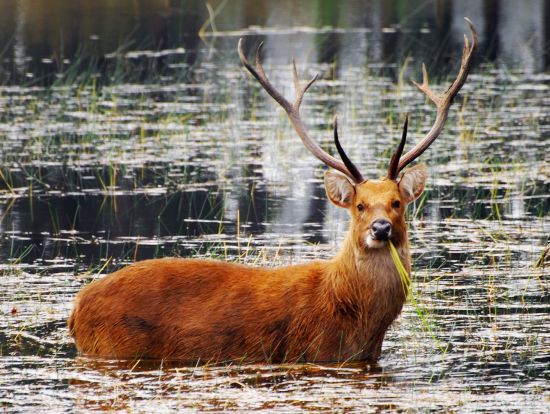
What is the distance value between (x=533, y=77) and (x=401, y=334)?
12838mm

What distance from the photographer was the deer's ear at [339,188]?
8797mm

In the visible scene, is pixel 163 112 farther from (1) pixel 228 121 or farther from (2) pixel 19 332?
(2) pixel 19 332

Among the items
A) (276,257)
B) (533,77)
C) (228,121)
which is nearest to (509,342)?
(276,257)

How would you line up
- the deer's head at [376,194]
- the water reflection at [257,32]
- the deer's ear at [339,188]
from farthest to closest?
the water reflection at [257,32] < the deer's ear at [339,188] < the deer's head at [376,194]

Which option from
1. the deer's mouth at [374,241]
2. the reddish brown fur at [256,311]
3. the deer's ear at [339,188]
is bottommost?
the reddish brown fur at [256,311]

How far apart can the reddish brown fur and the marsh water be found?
0.52 feet

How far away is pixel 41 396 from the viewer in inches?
→ 324

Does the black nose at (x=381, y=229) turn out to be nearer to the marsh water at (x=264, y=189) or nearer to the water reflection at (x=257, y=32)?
the marsh water at (x=264, y=189)

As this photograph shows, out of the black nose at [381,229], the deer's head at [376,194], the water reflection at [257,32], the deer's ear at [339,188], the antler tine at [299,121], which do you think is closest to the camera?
the black nose at [381,229]

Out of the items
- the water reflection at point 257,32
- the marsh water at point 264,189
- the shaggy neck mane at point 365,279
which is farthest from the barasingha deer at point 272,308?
the water reflection at point 257,32

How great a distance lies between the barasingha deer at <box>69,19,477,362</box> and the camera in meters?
8.75

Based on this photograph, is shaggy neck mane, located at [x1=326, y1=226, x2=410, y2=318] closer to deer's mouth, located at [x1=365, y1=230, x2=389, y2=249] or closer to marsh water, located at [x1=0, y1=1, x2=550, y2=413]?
deer's mouth, located at [x1=365, y1=230, x2=389, y2=249]

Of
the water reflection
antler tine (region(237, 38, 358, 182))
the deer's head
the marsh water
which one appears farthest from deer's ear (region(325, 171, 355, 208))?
the water reflection

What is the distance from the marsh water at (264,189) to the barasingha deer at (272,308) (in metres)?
0.16
